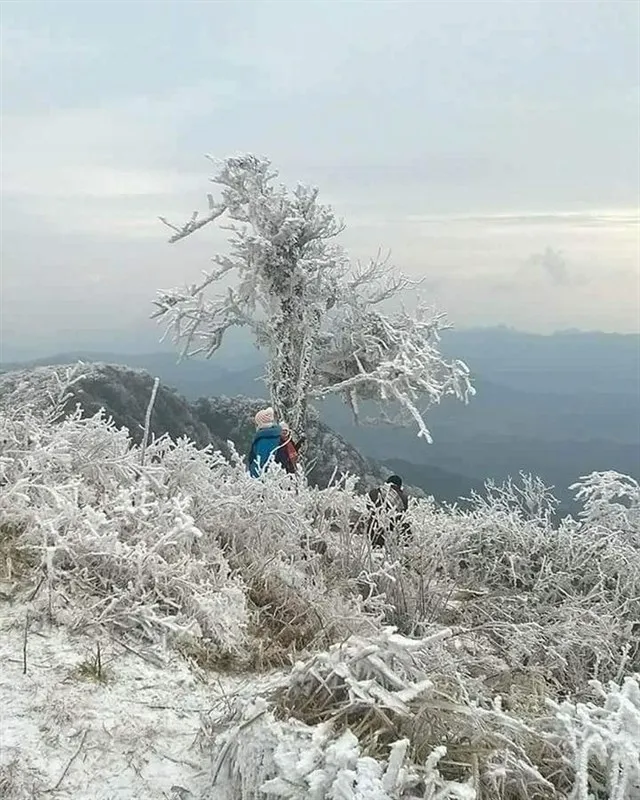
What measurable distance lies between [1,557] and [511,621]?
11.1 ft

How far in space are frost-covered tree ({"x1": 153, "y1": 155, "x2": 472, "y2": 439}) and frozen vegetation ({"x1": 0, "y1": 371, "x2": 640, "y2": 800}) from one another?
6.96 metres

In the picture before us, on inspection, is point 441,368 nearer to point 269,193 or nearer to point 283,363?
point 283,363

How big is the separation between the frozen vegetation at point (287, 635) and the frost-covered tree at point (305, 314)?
696 centimetres

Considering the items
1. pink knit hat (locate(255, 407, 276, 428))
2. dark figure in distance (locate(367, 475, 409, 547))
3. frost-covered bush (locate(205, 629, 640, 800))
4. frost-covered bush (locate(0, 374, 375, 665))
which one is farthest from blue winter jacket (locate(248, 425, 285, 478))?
frost-covered bush (locate(205, 629, 640, 800))

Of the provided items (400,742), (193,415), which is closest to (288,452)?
(400,742)

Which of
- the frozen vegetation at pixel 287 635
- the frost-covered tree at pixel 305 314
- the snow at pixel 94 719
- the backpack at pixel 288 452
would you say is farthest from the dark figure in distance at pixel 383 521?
the frost-covered tree at pixel 305 314

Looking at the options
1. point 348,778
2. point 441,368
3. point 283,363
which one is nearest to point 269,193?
point 283,363

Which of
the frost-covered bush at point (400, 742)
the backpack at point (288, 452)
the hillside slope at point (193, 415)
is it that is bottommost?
the hillside slope at point (193, 415)

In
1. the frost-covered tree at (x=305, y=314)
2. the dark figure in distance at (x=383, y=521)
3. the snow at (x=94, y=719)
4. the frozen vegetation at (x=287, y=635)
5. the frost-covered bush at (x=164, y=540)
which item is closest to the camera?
the frozen vegetation at (x=287, y=635)

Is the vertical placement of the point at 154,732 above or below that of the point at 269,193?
below

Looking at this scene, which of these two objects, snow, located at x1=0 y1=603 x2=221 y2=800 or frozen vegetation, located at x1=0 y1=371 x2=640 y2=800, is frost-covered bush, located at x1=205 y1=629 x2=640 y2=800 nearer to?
frozen vegetation, located at x1=0 y1=371 x2=640 y2=800

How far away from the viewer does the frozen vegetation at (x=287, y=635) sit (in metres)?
2.83

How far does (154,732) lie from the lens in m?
3.52

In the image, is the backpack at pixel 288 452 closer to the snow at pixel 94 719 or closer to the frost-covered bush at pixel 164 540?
the frost-covered bush at pixel 164 540
